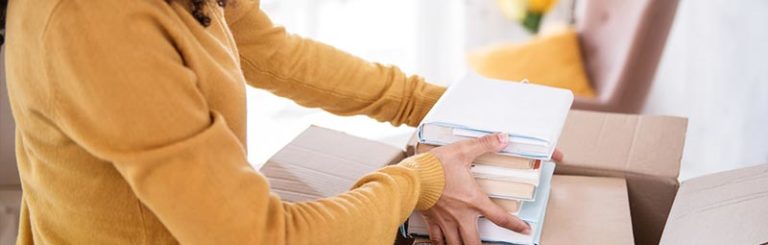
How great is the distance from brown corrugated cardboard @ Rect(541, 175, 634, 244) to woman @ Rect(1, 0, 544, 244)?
0.17m

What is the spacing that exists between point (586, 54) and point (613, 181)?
3.84 feet

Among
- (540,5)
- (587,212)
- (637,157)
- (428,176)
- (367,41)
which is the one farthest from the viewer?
(367,41)

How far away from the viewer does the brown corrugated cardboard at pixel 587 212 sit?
39.8 inches

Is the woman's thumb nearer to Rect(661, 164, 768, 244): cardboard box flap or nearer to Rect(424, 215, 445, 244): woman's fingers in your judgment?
Rect(424, 215, 445, 244): woman's fingers

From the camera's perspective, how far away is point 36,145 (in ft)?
2.49

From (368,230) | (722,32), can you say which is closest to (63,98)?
(368,230)

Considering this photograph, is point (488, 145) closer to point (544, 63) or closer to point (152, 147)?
point (152, 147)

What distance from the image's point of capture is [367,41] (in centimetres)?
296

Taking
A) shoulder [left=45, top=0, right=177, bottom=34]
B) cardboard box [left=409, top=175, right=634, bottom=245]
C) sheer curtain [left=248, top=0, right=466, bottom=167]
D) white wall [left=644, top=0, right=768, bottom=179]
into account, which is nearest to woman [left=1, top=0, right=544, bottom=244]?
shoulder [left=45, top=0, right=177, bottom=34]

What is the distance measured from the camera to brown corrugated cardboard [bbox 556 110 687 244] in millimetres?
1149

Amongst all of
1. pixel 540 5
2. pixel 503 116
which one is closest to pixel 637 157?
pixel 503 116

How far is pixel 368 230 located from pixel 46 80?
0.33m

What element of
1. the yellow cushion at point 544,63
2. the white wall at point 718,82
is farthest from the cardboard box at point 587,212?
the white wall at point 718,82

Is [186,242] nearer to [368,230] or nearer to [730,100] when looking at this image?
[368,230]
